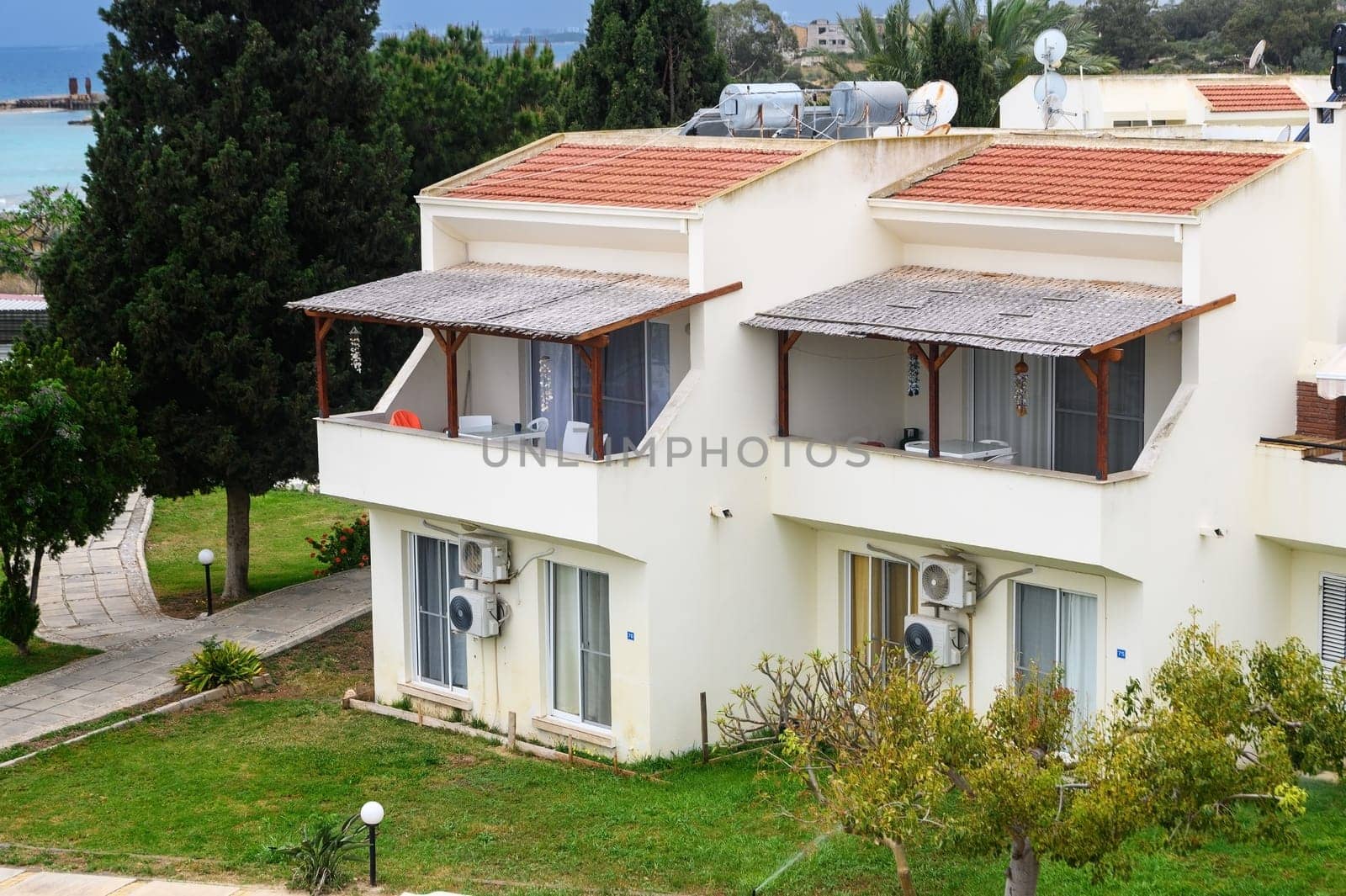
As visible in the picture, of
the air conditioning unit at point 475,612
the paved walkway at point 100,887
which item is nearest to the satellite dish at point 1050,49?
the air conditioning unit at point 475,612

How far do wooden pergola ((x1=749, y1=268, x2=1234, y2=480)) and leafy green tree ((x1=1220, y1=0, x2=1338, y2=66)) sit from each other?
9167 centimetres

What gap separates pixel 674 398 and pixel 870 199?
13.6 feet

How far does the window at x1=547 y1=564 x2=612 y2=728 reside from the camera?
24.2 metres

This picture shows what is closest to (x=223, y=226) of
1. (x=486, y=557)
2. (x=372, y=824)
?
(x=486, y=557)

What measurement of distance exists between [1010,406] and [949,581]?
9.35 ft

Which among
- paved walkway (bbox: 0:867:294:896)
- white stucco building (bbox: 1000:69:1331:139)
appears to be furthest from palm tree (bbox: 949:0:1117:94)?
paved walkway (bbox: 0:867:294:896)

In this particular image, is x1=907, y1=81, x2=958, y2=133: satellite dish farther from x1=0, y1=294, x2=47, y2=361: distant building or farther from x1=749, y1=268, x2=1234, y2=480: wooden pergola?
x1=0, y1=294, x2=47, y2=361: distant building

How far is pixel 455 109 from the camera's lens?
1614 inches

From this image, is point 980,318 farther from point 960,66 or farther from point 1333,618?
point 960,66

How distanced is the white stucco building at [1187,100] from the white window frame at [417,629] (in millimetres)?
18098

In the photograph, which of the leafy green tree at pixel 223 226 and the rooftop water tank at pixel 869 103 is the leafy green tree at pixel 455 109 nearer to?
the leafy green tree at pixel 223 226

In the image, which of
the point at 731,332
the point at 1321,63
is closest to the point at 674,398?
the point at 731,332

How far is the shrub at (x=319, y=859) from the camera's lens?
758 inches

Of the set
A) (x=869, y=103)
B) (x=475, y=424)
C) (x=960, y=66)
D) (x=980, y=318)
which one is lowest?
(x=475, y=424)
